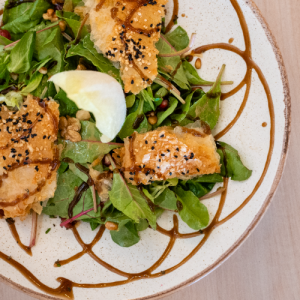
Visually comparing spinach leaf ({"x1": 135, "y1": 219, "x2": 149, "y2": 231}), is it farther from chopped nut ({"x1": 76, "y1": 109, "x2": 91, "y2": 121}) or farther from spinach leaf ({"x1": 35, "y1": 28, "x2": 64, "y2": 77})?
spinach leaf ({"x1": 35, "y1": 28, "x2": 64, "y2": 77})

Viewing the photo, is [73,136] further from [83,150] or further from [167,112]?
[167,112]

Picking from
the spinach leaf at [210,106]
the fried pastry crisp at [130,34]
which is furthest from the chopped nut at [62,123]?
the spinach leaf at [210,106]

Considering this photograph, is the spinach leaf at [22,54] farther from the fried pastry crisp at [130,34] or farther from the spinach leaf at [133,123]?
the spinach leaf at [133,123]

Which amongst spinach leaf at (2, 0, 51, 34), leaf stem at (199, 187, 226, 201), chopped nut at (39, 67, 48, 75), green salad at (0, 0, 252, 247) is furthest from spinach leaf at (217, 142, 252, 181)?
spinach leaf at (2, 0, 51, 34)

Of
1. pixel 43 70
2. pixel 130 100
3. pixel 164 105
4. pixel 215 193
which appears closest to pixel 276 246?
pixel 215 193

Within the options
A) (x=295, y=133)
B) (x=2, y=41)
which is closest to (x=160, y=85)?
(x=2, y=41)

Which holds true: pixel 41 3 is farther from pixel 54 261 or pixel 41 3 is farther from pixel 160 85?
pixel 54 261
